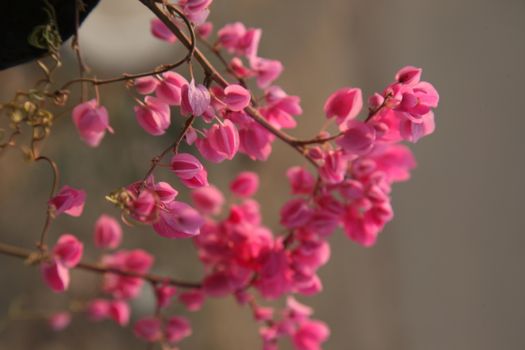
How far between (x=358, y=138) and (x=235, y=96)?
94mm

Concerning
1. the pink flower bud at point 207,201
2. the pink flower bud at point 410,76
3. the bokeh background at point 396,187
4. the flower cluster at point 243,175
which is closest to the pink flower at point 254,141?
the flower cluster at point 243,175

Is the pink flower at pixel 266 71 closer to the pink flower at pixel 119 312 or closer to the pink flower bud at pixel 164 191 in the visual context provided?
the pink flower bud at pixel 164 191

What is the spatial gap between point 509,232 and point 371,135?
1.92 feet

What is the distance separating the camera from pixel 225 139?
0.35 metres

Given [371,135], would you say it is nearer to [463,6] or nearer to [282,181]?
[463,6]

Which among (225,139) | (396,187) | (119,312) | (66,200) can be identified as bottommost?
(119,312)

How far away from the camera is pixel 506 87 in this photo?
0.78 metres

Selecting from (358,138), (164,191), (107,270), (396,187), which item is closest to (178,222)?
(164,191)

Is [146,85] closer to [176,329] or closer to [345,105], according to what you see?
[345,105]

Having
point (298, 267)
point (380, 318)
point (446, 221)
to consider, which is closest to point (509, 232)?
point (446, 221)

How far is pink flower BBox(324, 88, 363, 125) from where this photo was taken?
414mm

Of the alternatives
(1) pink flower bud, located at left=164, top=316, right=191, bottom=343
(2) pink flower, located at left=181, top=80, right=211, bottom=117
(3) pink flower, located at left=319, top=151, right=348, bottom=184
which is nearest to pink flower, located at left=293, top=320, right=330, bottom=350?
(1) pink flower bud, located at left=164, top=316, right=191, bottom=343

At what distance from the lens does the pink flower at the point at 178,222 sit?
13.4 inches

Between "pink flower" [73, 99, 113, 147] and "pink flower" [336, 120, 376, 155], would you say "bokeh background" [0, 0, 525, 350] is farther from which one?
"pink flower" [73, 99, 113, 147]
